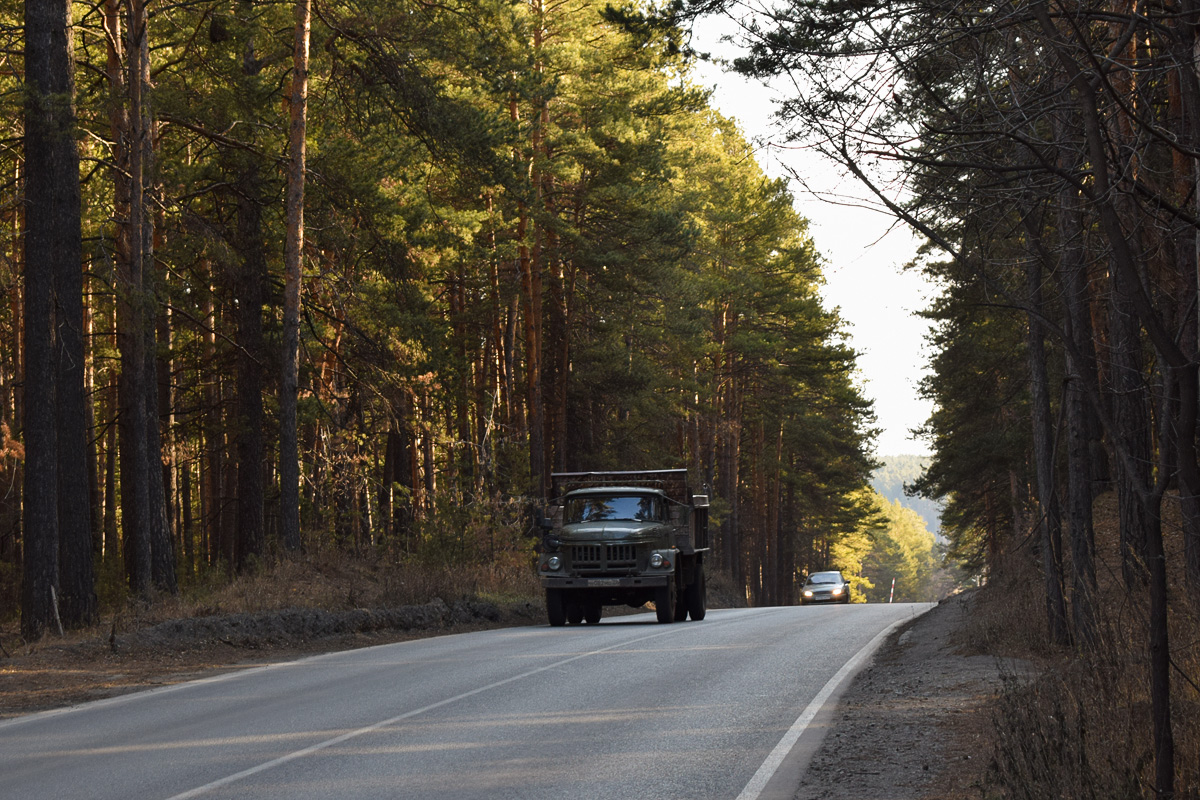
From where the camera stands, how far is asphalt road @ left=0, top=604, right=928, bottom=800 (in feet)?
25.5

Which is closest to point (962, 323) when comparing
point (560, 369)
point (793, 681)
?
point (560, 369)

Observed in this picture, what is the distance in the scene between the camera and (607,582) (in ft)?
70.0

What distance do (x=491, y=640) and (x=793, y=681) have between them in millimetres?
6516

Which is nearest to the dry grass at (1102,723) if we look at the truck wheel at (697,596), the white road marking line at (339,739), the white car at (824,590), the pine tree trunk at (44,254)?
the white road marking line at (339,739)

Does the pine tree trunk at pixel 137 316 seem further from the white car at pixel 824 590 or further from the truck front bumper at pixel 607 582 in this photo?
the white car at pixel 824 590

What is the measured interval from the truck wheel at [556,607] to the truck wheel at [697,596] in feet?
9.68

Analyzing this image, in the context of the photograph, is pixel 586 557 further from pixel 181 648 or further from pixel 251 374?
pixel 251 374

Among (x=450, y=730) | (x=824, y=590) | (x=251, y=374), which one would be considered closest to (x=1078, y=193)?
(x=450, y=730)

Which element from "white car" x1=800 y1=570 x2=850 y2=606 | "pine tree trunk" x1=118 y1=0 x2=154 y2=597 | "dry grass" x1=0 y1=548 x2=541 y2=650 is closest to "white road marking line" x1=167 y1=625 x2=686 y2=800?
"dry grass" x1=0 y1=548 x2=541 y2=650

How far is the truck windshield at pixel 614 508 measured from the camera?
73.0 feet

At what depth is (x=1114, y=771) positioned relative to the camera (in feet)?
19.2

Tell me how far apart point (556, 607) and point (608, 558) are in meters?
1.64

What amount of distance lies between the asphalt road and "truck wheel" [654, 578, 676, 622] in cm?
575

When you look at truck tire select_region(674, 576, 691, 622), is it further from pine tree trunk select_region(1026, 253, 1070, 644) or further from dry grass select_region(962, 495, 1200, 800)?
dry grass select_region(962, 495, 1200, 800)
